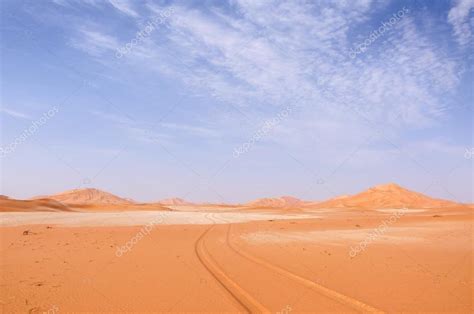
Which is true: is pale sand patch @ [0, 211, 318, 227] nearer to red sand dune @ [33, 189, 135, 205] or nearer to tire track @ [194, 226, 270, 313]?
tire track @ [194, 226, 270, 313]

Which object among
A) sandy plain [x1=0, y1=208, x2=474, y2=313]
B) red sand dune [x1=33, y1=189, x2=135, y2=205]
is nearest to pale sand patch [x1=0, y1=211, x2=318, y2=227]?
sandy plain [x1=0, y1=208, x2=474, y2=313]

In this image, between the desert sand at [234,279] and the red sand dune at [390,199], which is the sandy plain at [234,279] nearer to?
the desert sand at [234,279]

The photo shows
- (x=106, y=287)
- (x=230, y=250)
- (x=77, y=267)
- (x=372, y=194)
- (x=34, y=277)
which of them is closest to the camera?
(x=106, y=287)

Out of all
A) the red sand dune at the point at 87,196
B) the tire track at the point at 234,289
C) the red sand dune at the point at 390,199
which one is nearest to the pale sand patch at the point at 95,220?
the tire track at the point at 234,289

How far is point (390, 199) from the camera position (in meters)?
100

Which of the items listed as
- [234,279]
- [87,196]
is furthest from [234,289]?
[87,196]

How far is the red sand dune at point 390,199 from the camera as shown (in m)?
97.6

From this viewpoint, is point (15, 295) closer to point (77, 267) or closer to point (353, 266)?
point (77, 267)

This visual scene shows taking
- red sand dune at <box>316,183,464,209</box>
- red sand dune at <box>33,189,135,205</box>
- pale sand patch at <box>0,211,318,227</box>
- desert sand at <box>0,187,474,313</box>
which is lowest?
red sand dune at <box>33,189,135,205</box>

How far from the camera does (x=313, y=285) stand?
25.4 feet

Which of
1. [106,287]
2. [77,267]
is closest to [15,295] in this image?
[106,287]

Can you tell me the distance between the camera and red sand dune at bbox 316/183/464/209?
9761cm

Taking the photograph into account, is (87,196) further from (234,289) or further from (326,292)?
(326,292)

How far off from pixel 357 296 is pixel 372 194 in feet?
352
